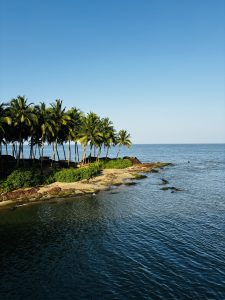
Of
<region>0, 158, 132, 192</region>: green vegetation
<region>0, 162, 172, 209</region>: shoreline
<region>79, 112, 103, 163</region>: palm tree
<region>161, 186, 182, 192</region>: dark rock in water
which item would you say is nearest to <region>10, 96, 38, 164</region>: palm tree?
<region>0, 158, 132, 192</region>: green vegetation

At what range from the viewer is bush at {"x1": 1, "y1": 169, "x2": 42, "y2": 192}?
54.7 m

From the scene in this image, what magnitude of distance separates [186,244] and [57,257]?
14.3 metres

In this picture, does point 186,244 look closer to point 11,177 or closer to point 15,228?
point 15,228

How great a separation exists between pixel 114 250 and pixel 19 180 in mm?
33220

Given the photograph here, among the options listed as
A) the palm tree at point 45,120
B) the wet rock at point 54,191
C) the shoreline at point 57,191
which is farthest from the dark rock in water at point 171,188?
→ the palm tree at point 45,120

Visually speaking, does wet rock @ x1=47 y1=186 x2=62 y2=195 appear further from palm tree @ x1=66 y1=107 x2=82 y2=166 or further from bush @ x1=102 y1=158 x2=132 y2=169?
bush @ x1=102 y1=158 x2=132 y2=169

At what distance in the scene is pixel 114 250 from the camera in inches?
1163

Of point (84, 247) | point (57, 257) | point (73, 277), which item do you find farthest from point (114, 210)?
point (73, 277)

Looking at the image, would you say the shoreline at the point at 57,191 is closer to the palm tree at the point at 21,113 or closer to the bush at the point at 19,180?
the bush at the point at 19,180

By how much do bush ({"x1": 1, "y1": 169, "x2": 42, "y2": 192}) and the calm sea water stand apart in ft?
33.4

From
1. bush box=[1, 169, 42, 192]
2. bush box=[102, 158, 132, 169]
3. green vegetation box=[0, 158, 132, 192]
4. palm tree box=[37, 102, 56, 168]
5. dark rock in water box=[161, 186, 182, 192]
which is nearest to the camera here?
bush box=[1, 169, 42, 192]

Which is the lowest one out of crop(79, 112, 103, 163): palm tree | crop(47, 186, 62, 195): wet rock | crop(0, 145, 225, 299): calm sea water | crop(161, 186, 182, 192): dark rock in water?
crop(0, 145, 225, 299): calm sea water

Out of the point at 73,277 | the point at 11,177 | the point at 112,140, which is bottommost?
the point at 73,277

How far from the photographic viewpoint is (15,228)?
122 feet
